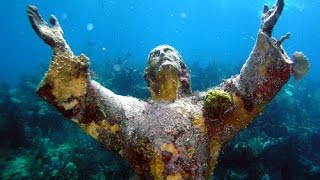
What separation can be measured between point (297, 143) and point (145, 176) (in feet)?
26.2

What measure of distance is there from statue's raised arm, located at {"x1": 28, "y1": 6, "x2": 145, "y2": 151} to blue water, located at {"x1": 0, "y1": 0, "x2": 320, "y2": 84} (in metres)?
75.6

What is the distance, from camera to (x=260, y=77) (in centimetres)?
249

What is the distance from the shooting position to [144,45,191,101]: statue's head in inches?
107

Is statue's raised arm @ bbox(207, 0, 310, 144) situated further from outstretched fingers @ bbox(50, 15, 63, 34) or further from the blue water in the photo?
the blue water

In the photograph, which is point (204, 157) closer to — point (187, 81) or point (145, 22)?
point (187, 81)

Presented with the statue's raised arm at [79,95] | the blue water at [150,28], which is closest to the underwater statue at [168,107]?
the statue's raised arm at [79,95]

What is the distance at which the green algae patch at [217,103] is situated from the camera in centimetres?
245

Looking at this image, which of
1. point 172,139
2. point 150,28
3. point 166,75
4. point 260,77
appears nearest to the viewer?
point 172,139

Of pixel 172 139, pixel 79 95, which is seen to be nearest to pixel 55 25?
pixel 79 95

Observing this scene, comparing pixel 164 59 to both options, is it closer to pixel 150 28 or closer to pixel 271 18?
pixel 271 18

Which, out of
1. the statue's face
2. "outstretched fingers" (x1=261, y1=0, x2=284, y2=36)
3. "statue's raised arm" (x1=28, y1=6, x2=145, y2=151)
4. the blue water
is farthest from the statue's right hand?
the blue water

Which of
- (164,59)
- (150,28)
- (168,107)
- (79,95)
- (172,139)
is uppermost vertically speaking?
(150,28)

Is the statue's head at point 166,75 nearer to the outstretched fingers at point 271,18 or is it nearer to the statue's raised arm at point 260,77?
the statue's raised arm at point 260,77

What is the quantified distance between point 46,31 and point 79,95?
564mm
